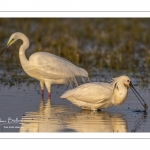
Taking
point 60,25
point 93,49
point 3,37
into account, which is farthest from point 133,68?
point 60,25

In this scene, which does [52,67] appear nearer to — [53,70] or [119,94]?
[53,70]

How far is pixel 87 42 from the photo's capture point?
22.8m

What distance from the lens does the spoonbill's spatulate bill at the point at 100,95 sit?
41.7ft

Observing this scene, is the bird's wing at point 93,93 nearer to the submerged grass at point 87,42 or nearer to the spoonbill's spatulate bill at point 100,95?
the spoonbill's spatulate bill at point 100,95

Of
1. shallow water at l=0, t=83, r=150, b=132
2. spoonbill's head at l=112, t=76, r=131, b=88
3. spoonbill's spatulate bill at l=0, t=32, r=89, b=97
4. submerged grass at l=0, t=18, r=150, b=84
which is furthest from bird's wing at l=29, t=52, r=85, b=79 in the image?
spoonbill's head at l=112, t=76, r=131, b=88

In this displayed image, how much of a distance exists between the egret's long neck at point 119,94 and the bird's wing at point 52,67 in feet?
6.26

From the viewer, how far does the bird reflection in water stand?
11129mm

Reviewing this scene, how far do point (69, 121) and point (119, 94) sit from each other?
59.0 inches

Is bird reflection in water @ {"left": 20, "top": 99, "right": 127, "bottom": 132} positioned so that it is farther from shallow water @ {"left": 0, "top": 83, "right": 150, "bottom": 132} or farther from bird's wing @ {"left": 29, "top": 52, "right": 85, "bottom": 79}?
bird's wing @ {"left": 29, "top": 52, "right": 85, "bottom": 79}

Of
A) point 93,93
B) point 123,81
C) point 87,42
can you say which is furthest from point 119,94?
point 87,42
